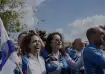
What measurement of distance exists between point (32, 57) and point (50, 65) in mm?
402

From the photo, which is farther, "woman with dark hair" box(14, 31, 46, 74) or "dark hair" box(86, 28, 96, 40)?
"woman with dark hair" box(14, 31, 46, 74)

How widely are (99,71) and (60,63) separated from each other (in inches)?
44.2

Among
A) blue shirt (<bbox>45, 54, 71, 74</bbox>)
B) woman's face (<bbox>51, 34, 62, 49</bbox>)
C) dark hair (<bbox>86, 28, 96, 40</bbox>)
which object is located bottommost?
blue shirt (<bbox>45, 54, 71, 74</bbox>)

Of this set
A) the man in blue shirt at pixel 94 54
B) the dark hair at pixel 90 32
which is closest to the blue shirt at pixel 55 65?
the man in blue shirt at pixel 94 54

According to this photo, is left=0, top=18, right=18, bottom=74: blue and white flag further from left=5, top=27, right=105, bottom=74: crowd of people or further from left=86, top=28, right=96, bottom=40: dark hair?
left=86, top=28, right=96, bottom=40: dark hair

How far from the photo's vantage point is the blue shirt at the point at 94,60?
5254 millimetres

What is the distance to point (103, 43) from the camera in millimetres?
5363

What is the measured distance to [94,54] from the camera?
17.4ft

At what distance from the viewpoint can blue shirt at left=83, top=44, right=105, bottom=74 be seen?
5.25 meters

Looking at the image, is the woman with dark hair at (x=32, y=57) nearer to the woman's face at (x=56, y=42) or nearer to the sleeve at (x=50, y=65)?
the sleeve at (x=50, y=65)

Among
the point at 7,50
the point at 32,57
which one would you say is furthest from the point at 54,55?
the point at 7,50

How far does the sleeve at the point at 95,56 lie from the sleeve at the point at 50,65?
2.97 feet

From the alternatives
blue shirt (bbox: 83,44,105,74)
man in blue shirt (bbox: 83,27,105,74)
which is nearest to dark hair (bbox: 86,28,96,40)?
man in blue shirt (bbox: 83,27,105,74)

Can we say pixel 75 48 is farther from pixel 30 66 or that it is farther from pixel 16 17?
pixel 16 17
